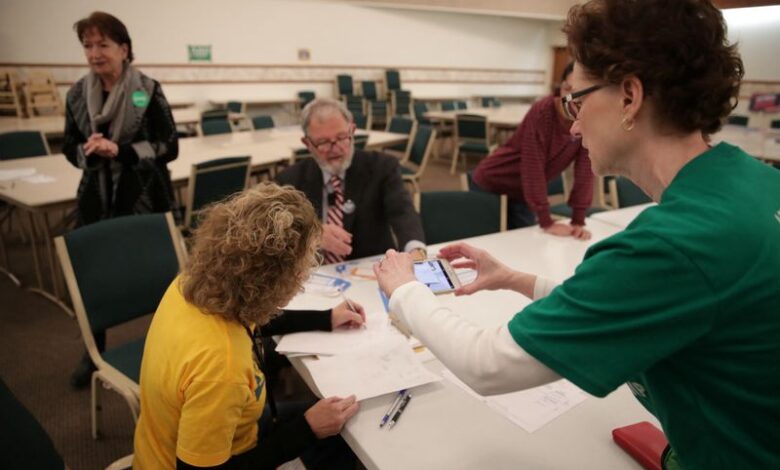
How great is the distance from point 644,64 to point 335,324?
0.97 meters

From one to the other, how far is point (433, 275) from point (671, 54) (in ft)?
2.44

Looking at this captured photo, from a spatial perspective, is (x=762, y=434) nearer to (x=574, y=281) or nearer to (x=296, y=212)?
(x=574, y=281)

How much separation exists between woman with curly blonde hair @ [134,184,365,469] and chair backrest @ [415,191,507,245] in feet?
4.14

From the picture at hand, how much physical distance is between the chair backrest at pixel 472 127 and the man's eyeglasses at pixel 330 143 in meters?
4.65

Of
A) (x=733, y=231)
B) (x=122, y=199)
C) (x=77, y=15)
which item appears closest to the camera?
(x=733, y=231)

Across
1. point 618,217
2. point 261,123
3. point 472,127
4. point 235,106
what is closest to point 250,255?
point 618,217

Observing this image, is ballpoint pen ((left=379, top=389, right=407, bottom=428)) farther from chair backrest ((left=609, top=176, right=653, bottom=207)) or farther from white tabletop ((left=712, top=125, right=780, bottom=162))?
white tabletop ((left=712, top=125, right=780, bottom=162))

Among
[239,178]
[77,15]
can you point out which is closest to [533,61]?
[77,15]

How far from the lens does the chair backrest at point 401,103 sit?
9938 millimetres

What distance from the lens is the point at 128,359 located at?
171cm

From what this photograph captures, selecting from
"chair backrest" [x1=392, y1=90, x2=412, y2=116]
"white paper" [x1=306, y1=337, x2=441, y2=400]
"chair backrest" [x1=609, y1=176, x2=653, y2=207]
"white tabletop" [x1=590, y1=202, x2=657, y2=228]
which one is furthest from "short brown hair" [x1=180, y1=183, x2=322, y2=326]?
"chair backrest" [x1=392, y1=90, x2=412, y2=116]

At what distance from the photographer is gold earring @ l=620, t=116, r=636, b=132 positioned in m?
0.74

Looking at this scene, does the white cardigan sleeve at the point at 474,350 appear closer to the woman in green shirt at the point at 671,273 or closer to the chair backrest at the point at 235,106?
the woman in green shirt at the point at 671,273

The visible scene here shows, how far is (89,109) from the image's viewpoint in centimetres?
232
